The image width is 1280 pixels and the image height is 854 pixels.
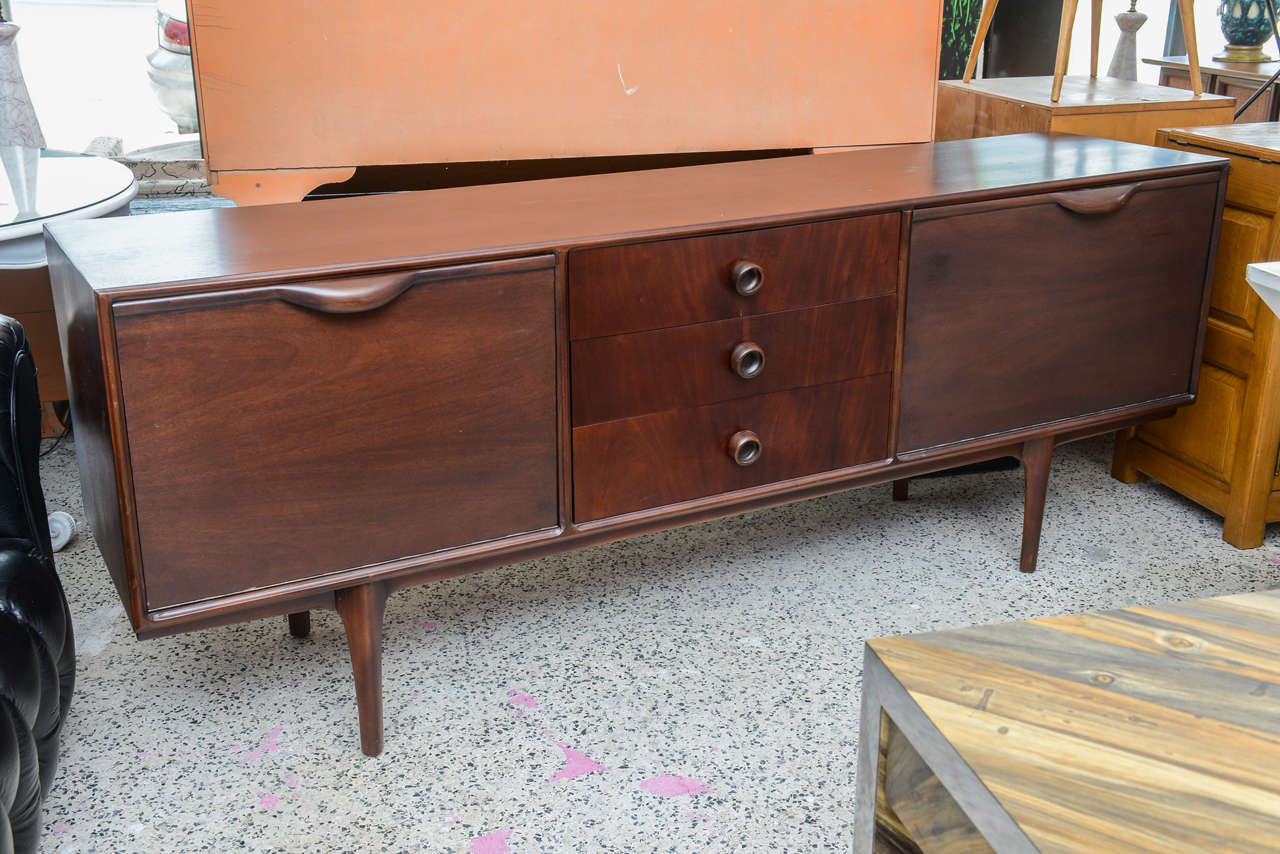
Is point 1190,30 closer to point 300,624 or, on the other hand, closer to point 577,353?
point 577,353

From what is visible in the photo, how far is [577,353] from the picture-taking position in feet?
5.02

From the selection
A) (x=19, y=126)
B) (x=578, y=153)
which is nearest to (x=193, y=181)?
(x=19, y=126)

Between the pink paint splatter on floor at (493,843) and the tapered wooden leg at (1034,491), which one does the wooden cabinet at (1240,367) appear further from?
the pink paint splatter on floor at (493,843)

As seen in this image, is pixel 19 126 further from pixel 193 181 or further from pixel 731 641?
pixel 731 641

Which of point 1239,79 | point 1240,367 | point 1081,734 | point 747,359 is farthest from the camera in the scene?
point 1239,79

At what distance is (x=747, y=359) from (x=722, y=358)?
37 millimetres

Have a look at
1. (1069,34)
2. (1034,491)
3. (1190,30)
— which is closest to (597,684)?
(1034,491)

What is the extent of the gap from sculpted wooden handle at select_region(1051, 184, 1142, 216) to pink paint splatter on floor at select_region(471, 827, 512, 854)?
48.7 inches

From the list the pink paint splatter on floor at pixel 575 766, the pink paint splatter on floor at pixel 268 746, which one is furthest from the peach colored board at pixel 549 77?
the pink paint splatter on floor at pixel 575 766

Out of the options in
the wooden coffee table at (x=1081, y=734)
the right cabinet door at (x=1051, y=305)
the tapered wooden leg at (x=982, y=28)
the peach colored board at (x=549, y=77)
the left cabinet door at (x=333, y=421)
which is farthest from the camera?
the tapered wooden leg at (x=982, y=28)

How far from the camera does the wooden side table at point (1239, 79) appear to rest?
3.29 meters

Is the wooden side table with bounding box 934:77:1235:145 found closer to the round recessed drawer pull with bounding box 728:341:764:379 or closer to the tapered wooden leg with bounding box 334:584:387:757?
the round recessed drawer pull with bounding box 728:341:764:379

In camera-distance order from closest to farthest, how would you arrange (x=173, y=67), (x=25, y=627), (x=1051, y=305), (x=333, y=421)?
(x=25, y=627) < (x=333, y=421) < (x=1051, y=305) < (x=173, y=67)

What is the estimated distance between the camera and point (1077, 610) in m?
1.93
